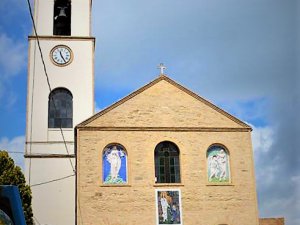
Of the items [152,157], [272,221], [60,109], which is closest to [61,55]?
A: [60,109]

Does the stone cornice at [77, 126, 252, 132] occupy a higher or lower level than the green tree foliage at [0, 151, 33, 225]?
higher

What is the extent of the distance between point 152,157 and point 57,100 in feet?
30.4

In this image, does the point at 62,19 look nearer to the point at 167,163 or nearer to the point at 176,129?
the point at 176,129

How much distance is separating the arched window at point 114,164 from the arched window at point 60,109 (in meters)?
6.79

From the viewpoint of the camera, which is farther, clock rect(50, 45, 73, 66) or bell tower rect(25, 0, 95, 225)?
clock rect(50, 45, 73, 66)

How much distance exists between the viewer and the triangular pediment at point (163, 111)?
23.6 metres

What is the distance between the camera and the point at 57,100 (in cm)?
2989

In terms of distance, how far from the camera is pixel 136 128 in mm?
23531

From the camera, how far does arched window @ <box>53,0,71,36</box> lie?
104 ft

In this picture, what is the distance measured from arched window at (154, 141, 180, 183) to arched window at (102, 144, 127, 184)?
1.58 meters

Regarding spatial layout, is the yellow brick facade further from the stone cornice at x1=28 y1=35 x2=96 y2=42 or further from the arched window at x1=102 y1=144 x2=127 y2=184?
the stone cornice at x1=28 y1=35 x2=96 y2=42

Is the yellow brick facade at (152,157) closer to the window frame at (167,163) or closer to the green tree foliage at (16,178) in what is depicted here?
the window frame at (167,163)

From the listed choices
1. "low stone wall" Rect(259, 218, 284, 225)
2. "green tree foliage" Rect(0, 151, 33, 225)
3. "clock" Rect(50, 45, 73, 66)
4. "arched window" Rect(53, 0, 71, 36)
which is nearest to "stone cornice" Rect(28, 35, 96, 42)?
"clock" Rect(50, 45, 73, 66)

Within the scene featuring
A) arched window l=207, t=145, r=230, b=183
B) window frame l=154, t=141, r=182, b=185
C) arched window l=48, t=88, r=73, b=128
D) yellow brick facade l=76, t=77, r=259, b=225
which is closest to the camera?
yellow brick facade l=76, t=77, r=259, b=225
